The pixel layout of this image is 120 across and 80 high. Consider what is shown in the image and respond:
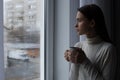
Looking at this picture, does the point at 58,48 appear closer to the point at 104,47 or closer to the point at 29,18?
the point at 29,18

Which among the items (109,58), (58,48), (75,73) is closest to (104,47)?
(109,58)

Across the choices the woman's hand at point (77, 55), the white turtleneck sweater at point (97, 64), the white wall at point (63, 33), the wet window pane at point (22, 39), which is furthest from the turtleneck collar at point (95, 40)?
the wet window pane at point (22, 39)

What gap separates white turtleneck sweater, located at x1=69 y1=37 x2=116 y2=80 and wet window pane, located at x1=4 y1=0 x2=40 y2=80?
0.43m

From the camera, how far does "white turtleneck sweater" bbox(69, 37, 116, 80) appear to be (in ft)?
3.36

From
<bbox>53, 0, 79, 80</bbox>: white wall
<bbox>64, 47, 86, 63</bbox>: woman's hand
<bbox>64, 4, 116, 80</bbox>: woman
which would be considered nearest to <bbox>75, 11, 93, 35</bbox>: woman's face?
<bbox>64, 4, 116, 80</bbox>: woman

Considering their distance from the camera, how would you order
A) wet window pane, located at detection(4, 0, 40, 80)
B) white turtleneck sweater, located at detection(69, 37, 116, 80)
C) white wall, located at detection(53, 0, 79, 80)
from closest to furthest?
white turtleneck sweater, located at detection(69, 37, 116, 80), wet window pane, located at detection(4, 0, 40, 80), white wall, located at detection(53, 0, 79, 80)

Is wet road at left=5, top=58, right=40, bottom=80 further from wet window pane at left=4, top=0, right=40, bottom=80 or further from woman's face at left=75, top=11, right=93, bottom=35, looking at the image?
woman's face at left=75, top=11, right=93, bottom=35

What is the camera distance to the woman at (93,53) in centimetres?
103

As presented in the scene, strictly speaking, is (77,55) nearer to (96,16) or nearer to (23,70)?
(96,16)

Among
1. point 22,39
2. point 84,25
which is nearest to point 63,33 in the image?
point 22,39

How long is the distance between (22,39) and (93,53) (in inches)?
20.2

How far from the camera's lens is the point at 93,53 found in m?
1.11

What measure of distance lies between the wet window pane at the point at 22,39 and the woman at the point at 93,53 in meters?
0.42

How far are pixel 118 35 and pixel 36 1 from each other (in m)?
0.63
